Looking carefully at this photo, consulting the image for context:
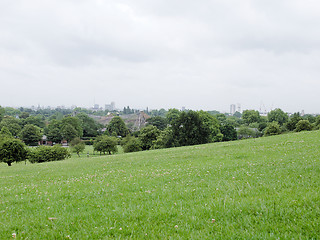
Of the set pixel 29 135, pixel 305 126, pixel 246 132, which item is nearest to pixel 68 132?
pixel 29 135

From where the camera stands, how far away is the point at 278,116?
4604 inches

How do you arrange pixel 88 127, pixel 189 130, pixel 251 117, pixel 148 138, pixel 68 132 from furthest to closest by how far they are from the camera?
pixel 251 117
pixel 88 127
pixel 68 132
pixel 148 138
pixel 189 130

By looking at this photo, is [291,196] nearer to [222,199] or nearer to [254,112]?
[222,199]

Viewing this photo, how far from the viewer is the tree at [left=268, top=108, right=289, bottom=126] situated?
116 meters

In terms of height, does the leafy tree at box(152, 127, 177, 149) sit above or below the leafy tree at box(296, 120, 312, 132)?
below

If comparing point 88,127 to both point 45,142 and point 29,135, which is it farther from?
point 29,135

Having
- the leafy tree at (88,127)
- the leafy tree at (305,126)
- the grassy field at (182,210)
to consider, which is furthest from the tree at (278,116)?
the grassy field at (182,210)

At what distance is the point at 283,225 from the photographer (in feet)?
13.6

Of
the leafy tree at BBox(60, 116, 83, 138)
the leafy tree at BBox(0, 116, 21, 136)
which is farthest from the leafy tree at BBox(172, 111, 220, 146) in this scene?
the leafy tree at BBox(0, 116, 21, 136)

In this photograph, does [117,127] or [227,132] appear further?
[117,127]

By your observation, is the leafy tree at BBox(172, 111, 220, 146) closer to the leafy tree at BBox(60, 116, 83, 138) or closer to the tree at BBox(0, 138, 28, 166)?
the tree at BBox(0, 138, 28, 166)

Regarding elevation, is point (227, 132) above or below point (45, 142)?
above

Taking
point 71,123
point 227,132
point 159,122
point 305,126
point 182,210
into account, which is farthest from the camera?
point 159,122

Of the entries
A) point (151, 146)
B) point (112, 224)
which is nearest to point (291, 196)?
point (112, 224)
